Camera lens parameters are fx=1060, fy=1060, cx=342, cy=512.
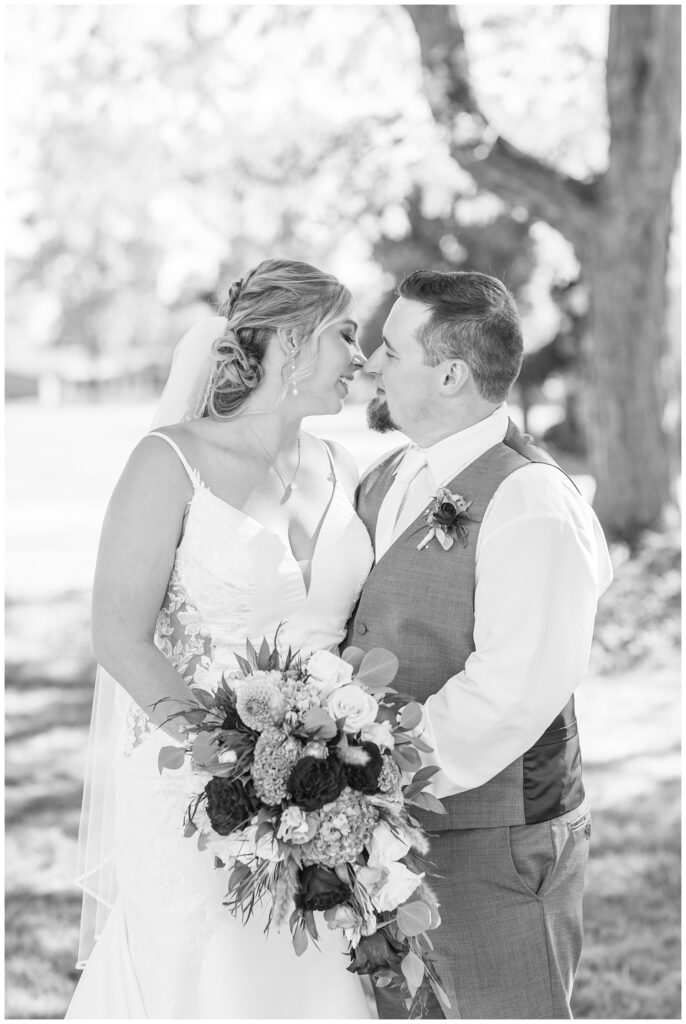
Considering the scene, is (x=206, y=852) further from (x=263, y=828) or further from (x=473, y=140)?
(x=473, y=140)

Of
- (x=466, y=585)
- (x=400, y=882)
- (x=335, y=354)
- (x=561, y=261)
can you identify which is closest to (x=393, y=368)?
(x=335, y=354)

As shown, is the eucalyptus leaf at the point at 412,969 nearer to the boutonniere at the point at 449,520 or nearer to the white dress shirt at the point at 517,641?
the white dress shirt at the point at 517,641

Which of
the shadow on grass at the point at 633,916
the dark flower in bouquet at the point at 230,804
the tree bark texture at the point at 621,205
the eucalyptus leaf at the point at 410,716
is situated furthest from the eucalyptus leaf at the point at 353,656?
the tree bark texture at the point at 621,205

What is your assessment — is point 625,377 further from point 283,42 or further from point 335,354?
point 335,354

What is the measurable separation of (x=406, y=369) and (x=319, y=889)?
149 centimetres

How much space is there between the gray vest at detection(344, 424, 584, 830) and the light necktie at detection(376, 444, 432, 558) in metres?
0.09

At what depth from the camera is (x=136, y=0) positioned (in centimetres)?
1041

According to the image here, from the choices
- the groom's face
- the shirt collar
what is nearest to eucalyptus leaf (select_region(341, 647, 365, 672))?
the shirt collar

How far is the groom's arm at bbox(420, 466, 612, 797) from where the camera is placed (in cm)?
279

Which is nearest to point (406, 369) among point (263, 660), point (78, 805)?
point (263, 660)

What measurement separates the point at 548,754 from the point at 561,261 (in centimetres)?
2380

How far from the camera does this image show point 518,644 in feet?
9.12

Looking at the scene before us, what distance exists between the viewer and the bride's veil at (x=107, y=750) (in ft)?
11.2

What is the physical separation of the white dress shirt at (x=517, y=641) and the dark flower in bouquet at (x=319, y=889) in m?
0.47
